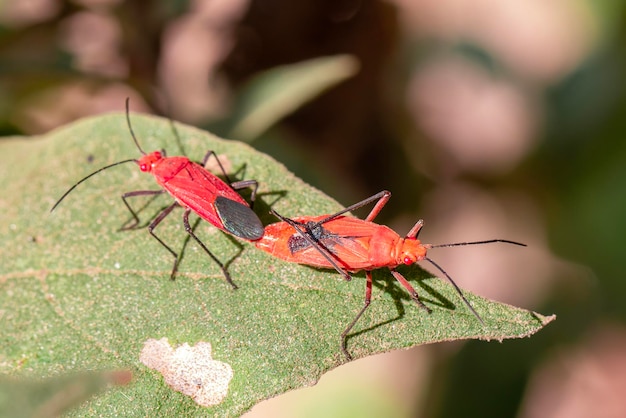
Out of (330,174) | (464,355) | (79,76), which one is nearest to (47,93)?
(79,76)

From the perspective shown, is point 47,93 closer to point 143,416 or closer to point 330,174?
point 330,174

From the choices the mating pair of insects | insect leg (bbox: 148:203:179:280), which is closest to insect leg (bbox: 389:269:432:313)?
the mating pair of insects

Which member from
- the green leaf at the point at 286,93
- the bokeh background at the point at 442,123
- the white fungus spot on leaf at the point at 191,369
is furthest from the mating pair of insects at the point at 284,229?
the bokeh background at the point at 442,123

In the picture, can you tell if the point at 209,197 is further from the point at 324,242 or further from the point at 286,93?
the point at 286,93

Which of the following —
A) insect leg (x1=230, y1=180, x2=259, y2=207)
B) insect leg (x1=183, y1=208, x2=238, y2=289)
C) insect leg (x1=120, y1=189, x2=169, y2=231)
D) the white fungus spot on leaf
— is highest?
insect leg (x1=230, y1=180, x2=259, y2=207)

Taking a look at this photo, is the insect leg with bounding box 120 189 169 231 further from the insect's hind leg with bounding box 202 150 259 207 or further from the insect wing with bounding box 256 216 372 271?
the insect wing with bounding box 256 216 372 271

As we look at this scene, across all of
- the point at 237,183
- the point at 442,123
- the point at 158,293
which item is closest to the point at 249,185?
the point at 237,183
